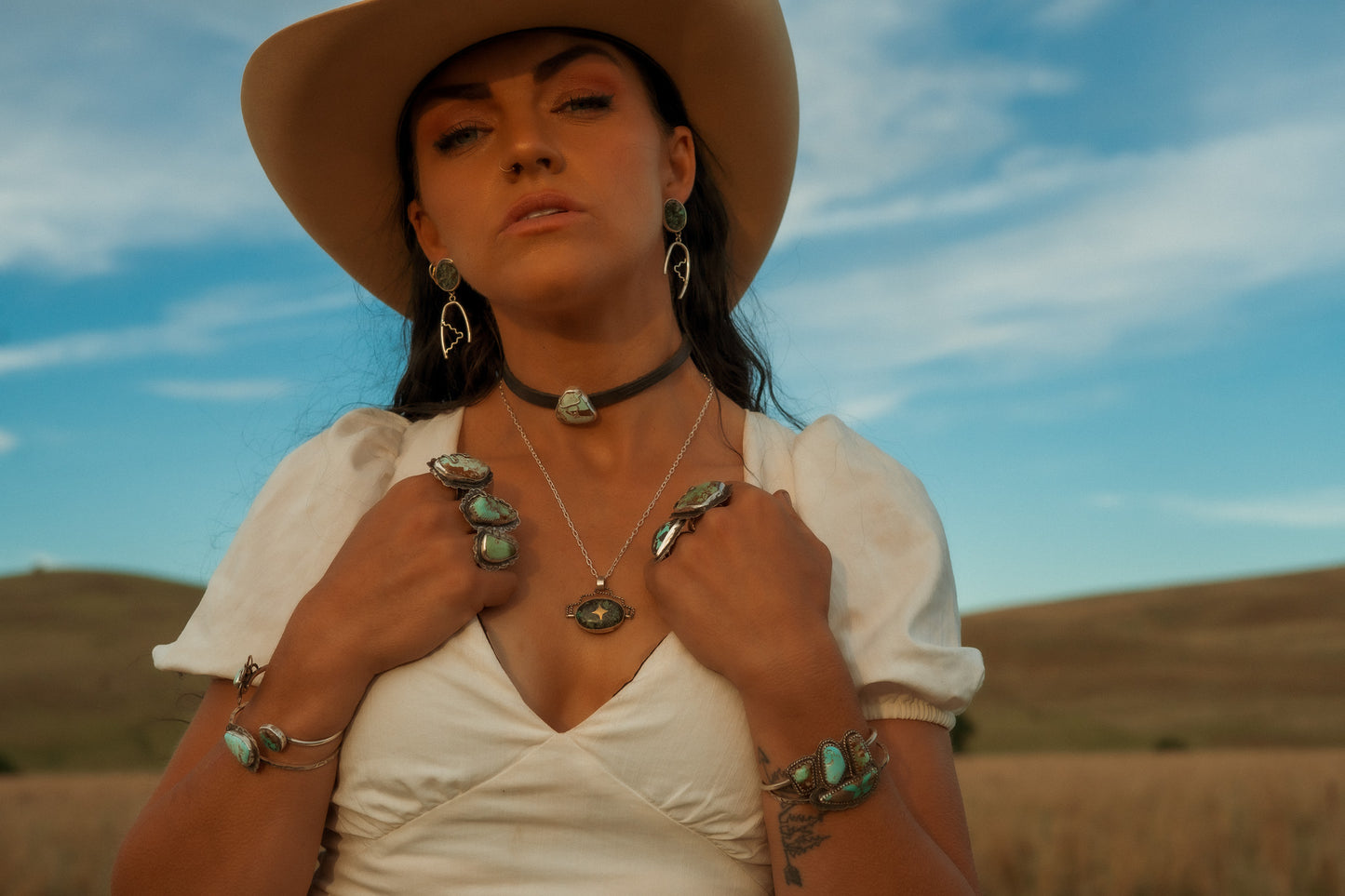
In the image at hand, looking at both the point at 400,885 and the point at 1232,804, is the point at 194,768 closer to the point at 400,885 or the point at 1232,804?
the point at 400,885

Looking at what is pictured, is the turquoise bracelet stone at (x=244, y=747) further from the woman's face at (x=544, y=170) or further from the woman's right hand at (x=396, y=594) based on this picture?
the woman's face at (x=544, y=170)

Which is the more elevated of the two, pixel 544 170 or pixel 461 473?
pixel 544 170

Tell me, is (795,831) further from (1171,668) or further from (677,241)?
(1171,668)

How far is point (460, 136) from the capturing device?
3.22 meters

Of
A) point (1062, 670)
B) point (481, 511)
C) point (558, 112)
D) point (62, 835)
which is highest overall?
point (558, 112)

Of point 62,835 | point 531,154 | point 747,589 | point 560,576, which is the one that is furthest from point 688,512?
point 62,835

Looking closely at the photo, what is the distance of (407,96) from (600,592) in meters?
1.51

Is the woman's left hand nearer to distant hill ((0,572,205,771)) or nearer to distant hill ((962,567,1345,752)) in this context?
distant hill ((0,572,205,771))

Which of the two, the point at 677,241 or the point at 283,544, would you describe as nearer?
the point at 283,544

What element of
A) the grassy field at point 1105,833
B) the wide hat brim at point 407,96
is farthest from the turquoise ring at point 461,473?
the grassy field at point 1105,833

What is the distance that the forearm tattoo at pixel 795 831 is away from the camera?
2664mm

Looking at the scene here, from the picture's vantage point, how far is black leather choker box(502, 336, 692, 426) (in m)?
3.29

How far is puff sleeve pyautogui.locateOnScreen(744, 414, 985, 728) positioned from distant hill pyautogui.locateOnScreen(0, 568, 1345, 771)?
1505 centimetres

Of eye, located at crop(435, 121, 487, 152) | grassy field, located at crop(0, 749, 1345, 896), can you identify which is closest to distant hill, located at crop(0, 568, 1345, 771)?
grassy field, located at crop(0, 749, 1345, 896)
